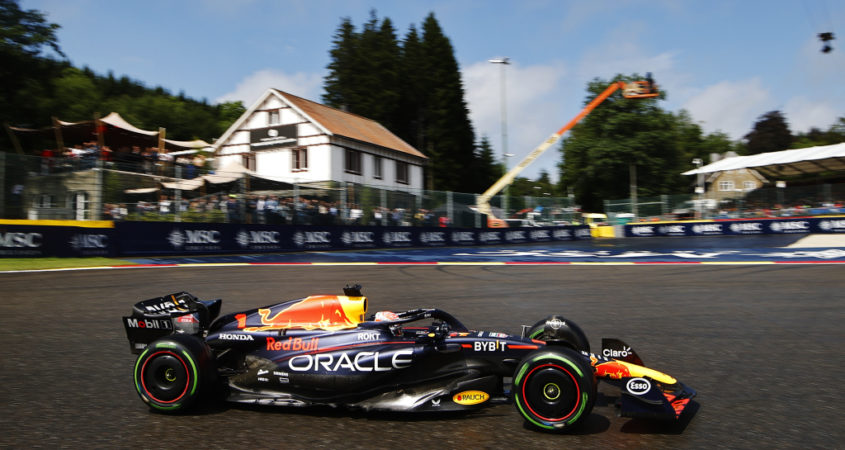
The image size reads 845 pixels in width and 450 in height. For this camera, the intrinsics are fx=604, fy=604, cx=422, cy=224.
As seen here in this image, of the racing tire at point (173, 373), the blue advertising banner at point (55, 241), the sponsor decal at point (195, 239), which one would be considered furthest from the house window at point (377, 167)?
the racing tire at point (173, 373)

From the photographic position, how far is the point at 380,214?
23891 mm

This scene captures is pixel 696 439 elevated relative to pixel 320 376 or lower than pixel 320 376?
lower

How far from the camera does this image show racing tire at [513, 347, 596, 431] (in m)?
3.23

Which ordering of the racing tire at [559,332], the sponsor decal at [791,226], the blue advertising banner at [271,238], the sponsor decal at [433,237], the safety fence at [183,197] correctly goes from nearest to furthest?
the racing tire at [559,332]
the safety fence at [183,197]
the blue advertising banner at [271,238]
the sponsor decal at [433,237]
the sponsor decal at [791,226]

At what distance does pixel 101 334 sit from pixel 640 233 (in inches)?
1276

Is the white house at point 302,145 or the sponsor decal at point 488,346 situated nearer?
the sponsor decal at point 488,346

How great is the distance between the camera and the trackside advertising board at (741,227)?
29.0 metres

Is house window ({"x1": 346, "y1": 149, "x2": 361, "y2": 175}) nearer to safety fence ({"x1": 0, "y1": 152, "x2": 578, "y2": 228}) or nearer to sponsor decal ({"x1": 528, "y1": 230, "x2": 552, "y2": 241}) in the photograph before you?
safety fence ({"x1": 0, "y1": 152, "x2": 578, "y2": 228})

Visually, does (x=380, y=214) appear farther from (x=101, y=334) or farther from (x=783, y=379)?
(x=783, y=379)

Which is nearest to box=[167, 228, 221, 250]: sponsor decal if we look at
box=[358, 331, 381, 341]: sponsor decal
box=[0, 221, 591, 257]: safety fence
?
box=[0, 221, 591, 257]: safety fence

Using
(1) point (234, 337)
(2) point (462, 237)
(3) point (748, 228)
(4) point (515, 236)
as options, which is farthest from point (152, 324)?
(3) point (748, 228)

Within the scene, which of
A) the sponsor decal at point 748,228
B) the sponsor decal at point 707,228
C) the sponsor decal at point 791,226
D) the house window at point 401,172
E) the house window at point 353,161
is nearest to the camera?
the sponsor decal at point 791,226

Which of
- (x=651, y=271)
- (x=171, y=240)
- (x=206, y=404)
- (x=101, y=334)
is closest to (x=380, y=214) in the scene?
(x=171, y=240)

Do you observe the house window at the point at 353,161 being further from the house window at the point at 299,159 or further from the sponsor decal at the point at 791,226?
the sponsor decal at the point at 791,226
